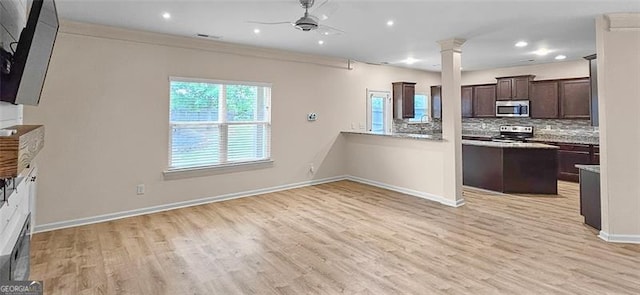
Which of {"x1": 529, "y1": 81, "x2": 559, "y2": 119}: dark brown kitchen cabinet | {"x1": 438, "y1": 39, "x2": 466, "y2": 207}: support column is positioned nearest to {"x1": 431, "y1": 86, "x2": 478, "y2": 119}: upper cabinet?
{"x1": 529, "y1": 81, "x2": 559, "y2": 119}: dark brown kitchen cabinet

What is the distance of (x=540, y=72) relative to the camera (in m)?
7.51

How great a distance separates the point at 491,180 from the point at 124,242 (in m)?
5.58

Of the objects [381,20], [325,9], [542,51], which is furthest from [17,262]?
[542,51]

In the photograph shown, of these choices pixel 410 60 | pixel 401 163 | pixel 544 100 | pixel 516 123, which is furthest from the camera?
pixel 516 123

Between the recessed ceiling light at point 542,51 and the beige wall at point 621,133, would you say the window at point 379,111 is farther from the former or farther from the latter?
the beige wall at point 621,133

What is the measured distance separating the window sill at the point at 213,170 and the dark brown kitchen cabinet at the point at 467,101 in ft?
18.1

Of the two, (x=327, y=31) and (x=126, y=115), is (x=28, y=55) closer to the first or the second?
(x=126, y=115)

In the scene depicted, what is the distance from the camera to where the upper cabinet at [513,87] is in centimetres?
746

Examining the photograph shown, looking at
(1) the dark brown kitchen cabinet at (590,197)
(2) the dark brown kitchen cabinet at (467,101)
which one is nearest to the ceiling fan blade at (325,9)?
(1) the dark brown kitchen cabinet at (590,197)

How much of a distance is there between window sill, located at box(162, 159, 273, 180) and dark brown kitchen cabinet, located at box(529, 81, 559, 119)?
5.88 m

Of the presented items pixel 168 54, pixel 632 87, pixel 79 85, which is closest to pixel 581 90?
pixel 632 87

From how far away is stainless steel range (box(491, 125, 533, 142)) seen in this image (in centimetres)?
761

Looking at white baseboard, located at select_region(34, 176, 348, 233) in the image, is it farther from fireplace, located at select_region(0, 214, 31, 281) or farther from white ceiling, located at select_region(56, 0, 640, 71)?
white ceiling, located at select_region(56, 0, 640, 71)

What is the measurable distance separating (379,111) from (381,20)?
3.81 meters
